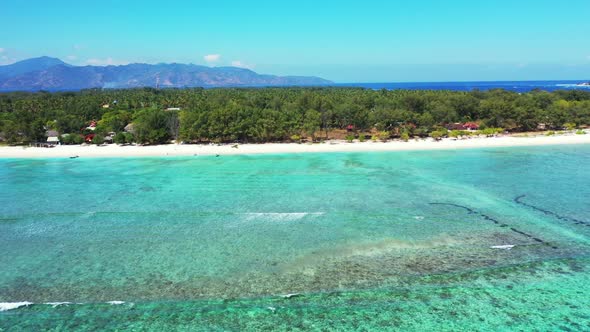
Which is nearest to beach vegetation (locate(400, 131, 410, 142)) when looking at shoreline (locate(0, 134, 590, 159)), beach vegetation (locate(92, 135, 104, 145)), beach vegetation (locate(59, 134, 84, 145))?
shoreline (locate(0, 134, 590, 159))

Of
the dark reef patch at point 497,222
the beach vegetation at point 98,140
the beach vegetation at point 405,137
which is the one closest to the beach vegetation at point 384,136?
the beach vegetation at point 405,137

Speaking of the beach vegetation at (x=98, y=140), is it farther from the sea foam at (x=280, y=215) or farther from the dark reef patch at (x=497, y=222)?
the dark reef patch at (x=497, y=222)

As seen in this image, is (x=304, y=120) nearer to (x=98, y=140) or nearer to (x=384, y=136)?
(x=384, y=136)

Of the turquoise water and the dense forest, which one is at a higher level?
the dense forest

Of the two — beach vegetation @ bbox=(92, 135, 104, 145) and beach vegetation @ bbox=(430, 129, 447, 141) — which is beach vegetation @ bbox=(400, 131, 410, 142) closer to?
beach vegetation @ bbox=(430, 129, 447, 141)

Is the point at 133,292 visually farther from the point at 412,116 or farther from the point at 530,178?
the point at 412,116

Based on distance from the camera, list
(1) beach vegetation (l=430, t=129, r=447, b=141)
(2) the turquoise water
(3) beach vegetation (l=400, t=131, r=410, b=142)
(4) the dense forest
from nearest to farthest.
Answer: (2) the turquoise water, (4) the dense forest, (3) beach vegetation (l=400, t=131, r=410, b=142), (1) beach vegetation (l=430, t=129, r=447, b=141)
